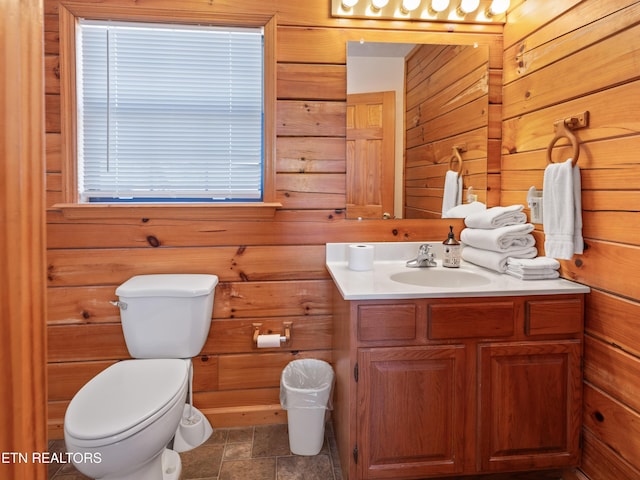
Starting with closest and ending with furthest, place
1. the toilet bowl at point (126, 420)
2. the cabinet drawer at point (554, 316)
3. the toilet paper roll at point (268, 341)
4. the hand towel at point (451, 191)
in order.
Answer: the toilet bowl at point (126, 420) < the cabinet drawer at point (554, 316) < the toilet paper roll at point (268, 341) < the hand towel at point (451, 191)

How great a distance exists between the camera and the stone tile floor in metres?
1.66

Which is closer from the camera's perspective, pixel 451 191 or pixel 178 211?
pixel 178 211

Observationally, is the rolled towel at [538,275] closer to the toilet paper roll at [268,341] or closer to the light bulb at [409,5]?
the toilet paper roll at [268,341]

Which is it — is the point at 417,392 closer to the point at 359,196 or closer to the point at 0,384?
the point at 359,196

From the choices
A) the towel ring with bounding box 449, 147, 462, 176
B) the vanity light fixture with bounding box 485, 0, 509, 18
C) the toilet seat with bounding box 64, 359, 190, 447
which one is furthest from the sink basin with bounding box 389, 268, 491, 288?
the vanity light fixture with bounding box 485, 0, 509, 18

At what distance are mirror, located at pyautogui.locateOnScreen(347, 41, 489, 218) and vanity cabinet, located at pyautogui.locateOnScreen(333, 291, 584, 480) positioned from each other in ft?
2.36

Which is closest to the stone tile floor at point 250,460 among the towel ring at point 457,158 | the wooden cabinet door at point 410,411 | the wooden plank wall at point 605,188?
the wooden cabinet door at point 410,411

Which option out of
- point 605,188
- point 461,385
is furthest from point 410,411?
point 605,188

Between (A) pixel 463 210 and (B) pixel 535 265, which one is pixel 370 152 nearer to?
(A) pixel 463 210

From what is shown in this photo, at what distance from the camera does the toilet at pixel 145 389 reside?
122 cm

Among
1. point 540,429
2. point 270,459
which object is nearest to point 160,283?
point 270,459

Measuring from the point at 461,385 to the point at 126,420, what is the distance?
113 centimetres

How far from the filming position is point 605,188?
140 cm

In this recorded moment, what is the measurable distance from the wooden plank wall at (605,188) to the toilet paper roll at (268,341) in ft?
4.15
